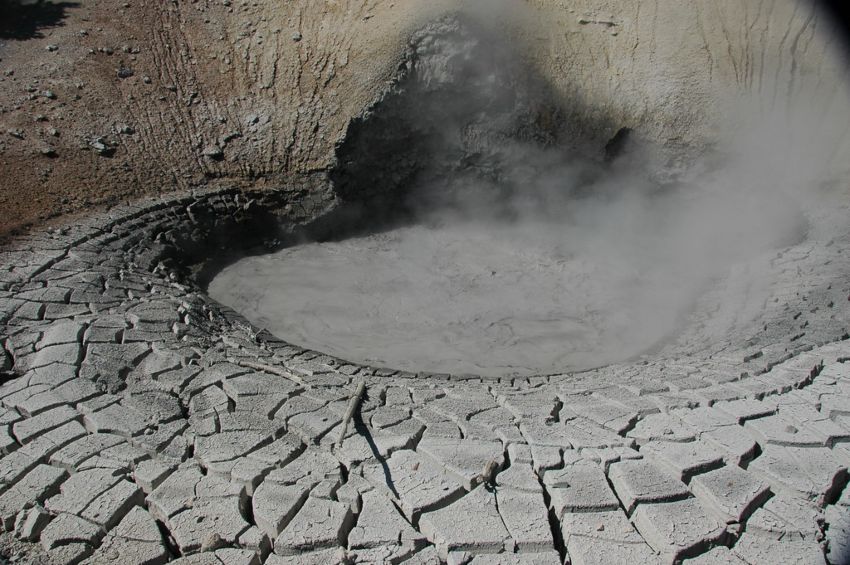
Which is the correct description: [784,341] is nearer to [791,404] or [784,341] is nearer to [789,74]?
[791,404]

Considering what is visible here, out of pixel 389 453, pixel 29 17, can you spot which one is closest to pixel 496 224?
pixel 389 453

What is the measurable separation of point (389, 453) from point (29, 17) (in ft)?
27.5

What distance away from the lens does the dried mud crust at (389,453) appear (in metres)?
2.47

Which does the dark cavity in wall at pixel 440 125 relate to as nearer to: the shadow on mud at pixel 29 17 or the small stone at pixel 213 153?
the small stone at pixel 213 153

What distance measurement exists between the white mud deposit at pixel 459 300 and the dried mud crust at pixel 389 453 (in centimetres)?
67

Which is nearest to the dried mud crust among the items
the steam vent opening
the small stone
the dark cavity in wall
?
the steam vent opening

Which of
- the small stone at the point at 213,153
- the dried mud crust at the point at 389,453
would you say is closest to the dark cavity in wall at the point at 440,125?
the small stone at the point at 213,153

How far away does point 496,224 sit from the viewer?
755cm

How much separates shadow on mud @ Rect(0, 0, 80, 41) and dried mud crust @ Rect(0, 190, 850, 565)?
5.00 metres

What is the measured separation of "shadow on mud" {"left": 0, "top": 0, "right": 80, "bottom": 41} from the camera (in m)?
7.92

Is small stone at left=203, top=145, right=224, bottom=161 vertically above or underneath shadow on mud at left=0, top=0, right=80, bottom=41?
underneath

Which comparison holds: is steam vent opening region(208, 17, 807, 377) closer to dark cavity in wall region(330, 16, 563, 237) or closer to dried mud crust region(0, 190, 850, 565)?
dark cavity in wall region(330, 16, 563, 237)

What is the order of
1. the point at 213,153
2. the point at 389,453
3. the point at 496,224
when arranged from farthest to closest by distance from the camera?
the point at 496,224, the point at 213,153, the point at 389,453

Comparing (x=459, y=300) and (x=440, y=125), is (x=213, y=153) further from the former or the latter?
(x=459, y=300)
